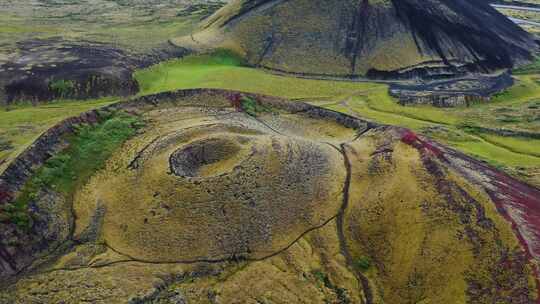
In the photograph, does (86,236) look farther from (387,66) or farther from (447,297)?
(387,66)

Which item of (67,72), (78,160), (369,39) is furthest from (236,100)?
(369,39)

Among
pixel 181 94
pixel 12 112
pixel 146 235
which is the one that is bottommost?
pixel 12 112

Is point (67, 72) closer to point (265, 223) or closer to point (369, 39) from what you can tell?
point (369, 39)

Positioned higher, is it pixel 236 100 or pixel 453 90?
pixel 236 100

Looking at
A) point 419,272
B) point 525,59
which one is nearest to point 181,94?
point 419,272

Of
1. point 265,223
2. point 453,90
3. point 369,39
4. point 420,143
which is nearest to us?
point 265,223

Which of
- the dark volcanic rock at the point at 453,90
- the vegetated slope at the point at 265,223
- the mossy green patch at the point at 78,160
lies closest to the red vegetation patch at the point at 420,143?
the vegetated slope at the point at 265,223
